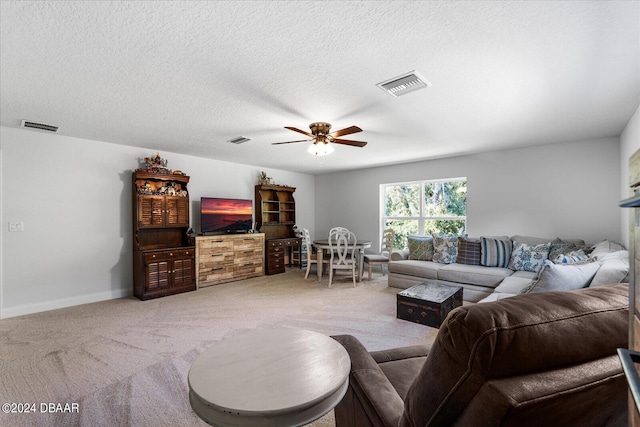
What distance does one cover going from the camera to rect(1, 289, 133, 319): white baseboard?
366 cm

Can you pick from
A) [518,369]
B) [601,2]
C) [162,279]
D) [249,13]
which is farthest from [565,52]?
[162,279]

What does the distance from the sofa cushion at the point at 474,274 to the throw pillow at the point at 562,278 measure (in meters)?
1.91

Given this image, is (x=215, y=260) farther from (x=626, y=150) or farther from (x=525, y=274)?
(x=626, y=150)

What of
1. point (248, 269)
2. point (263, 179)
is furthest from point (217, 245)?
point (263, 179)

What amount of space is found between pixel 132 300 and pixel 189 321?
1535 millimetres

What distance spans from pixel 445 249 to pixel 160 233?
4746 millimetres

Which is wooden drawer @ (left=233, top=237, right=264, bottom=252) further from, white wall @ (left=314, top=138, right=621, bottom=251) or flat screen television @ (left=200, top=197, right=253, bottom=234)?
white wall @ (left=314, top=138, right=621, bottom=251)

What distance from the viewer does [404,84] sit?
8.17 feet

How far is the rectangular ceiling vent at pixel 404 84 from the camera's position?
2.36 meters

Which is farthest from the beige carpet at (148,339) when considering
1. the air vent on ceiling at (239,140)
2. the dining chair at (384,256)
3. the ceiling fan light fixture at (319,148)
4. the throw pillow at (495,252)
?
the air vent on ceiling at (239,140)

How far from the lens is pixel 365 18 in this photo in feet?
5.52

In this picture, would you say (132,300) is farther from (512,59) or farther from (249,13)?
(512,59)

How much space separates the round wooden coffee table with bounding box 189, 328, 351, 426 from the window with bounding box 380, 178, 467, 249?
16.2 ft

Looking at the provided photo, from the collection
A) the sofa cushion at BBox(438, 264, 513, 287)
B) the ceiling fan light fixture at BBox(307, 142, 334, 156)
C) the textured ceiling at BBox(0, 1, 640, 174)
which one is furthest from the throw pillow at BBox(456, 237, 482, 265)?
the ceiling fan light fixture at BBox(307, 142, 334, 156)
